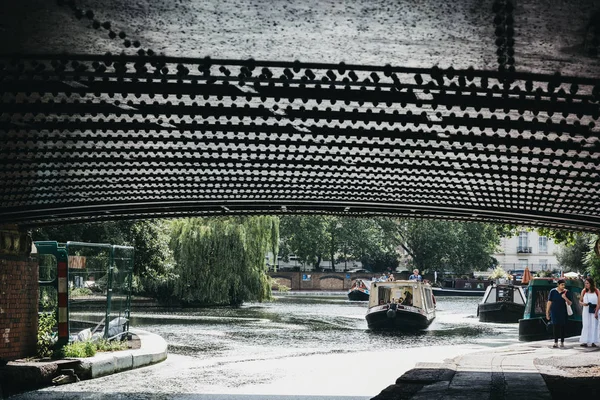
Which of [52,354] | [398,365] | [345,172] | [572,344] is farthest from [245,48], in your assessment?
[572,344]

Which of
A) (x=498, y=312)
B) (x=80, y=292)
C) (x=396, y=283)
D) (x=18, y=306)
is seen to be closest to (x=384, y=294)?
(x=396, y=283)

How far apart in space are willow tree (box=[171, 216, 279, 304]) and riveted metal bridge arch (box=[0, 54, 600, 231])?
2595 cm

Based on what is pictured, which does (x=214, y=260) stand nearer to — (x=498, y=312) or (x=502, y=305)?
(x=498, y=312)

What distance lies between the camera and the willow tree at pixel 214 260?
41.4 m

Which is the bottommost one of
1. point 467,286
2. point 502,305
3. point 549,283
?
point 467,286

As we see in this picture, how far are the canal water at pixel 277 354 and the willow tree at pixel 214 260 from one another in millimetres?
2018

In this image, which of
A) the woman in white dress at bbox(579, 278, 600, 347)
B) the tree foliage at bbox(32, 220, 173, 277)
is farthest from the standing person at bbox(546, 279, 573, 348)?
the tree foliage at bbox(32, 220, 173, 277)

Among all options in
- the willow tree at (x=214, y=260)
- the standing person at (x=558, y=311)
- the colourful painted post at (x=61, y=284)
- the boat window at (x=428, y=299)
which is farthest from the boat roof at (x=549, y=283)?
the willow tree at (x=214, y=260)

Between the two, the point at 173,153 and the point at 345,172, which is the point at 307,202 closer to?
the point at 345,172

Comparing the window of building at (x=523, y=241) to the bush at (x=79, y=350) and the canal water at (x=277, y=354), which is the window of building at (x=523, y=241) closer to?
the canal water at (x=277, y=354)

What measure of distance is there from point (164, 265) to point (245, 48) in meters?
27.8

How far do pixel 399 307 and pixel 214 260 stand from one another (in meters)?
11.6

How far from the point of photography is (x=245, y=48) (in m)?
7.31

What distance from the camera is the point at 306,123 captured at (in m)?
9.49
